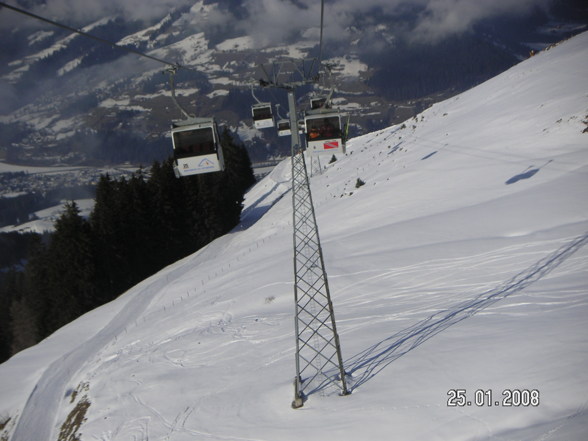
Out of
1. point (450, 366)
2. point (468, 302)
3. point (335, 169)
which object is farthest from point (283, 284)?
point (335, 169)

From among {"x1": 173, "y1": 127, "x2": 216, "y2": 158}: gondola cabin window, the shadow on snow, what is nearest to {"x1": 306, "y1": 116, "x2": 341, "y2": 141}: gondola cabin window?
{"x1": 173, "y1": 127, "x2": 216, "y2": 158}: gondola cabin window

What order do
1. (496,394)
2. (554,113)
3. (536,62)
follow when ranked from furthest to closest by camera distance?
(536,62), (554,113), (496,394)

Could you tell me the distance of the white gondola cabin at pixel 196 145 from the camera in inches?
650

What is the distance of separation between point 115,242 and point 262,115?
19.3m

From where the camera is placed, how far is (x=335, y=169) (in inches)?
2335

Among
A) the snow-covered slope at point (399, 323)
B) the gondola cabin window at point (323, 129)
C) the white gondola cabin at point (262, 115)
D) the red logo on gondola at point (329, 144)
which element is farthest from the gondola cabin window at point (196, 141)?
the white gondola cabin at point (262, 115)

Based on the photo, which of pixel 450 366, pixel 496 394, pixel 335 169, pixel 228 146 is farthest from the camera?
pixel 228 146

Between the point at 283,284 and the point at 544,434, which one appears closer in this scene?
the point at 544,434

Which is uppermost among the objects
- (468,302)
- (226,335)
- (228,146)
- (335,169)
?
(228,146)

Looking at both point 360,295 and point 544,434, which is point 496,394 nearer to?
point 544,434

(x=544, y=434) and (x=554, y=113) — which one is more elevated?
(x=554, y=113)

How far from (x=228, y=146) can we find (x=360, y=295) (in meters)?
51.0

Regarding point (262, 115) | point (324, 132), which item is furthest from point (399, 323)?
point (262, 115)

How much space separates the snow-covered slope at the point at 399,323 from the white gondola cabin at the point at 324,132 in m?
7.08
